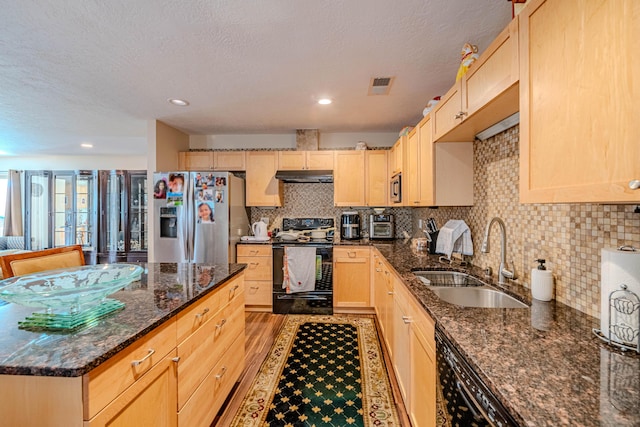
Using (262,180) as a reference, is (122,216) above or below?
below

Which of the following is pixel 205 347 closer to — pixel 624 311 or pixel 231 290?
pixel 231 290

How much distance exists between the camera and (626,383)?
2.32 feet

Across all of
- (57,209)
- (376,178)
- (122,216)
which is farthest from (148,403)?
(57,209)

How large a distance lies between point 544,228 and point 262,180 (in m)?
3.15

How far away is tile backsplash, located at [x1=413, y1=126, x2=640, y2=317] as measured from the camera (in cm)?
109

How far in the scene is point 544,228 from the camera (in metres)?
1.44

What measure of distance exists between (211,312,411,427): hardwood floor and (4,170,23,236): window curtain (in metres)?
5.19

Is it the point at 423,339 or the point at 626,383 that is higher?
the point at 626,383

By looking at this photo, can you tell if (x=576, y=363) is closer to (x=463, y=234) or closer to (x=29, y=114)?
(x=463, y=234)

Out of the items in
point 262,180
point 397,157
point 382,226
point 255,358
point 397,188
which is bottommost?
point 255,358

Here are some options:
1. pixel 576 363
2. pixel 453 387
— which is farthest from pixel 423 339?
pixel 576 363

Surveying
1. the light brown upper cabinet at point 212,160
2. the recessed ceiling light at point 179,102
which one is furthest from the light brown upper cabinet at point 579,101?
the light brown upper cabinet at point 212,160

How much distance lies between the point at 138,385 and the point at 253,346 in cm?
176

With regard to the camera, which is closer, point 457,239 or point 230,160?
point 457,239
